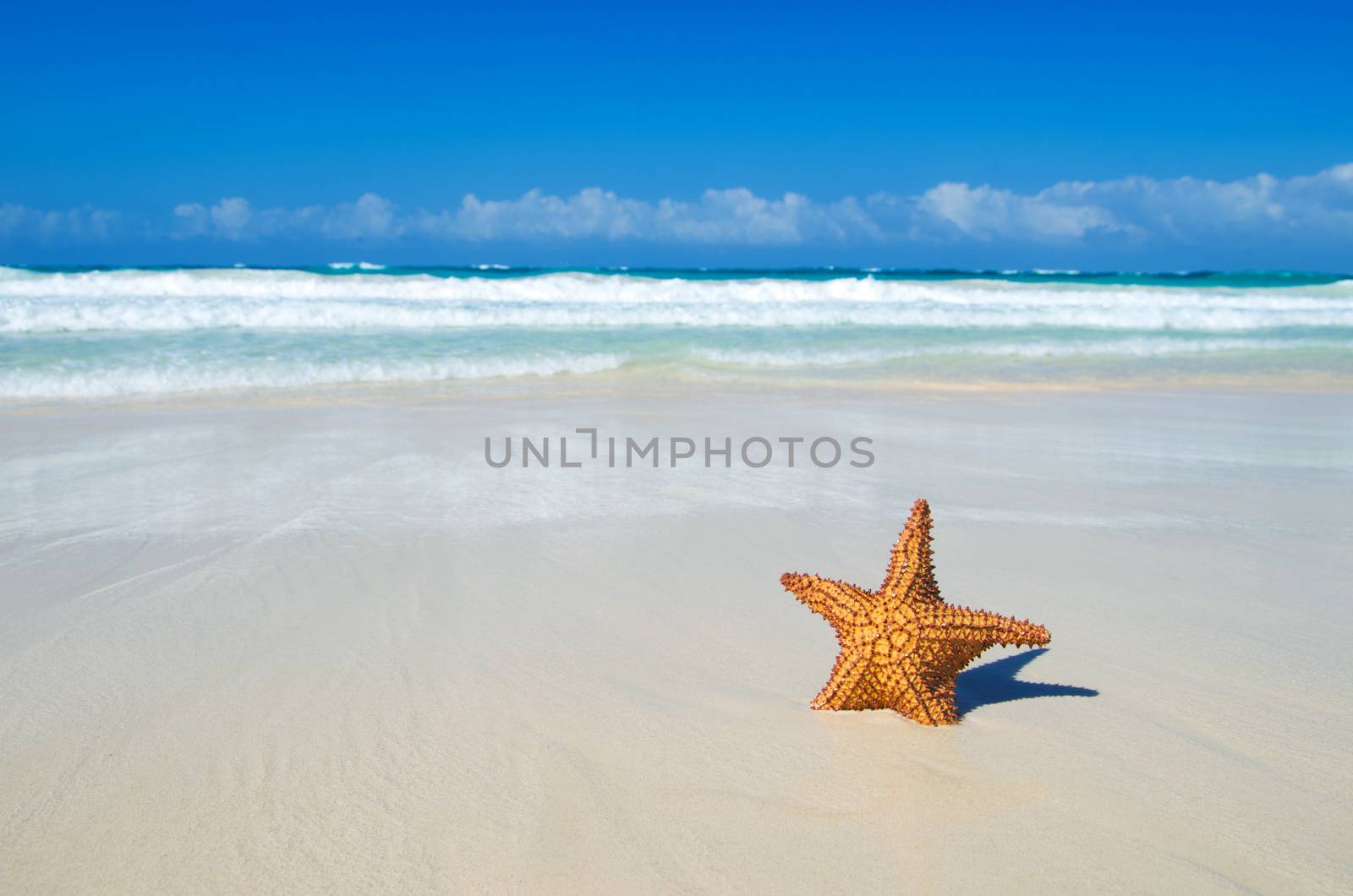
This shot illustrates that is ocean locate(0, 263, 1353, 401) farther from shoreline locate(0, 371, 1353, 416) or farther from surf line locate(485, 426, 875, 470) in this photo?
surf line locate(485, 426, 875, 470)

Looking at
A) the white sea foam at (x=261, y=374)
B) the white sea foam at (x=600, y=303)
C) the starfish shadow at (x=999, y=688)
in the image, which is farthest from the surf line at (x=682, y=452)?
the white sea foam at (x=600, y=303)

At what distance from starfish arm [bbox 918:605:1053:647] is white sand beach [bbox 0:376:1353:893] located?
0.88 feet

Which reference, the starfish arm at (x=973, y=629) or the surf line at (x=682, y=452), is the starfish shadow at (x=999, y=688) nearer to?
the starfish arm at (x=973, y=629)

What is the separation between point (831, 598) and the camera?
2.85 metres

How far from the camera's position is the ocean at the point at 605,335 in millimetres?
11359

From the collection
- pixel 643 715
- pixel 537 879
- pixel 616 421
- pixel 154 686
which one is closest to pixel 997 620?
pixel 643 715

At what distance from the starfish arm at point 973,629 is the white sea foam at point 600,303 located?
15.2m

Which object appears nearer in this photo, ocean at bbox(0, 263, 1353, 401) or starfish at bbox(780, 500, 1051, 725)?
starfish at bbox(780, 500, 1051, 725)

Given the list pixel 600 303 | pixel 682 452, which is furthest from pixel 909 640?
pixel 600 303

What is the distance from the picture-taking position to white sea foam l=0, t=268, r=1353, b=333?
54.3 feet

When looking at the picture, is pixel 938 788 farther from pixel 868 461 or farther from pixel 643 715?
pixel 868 461

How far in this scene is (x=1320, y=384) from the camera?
11.6 metres

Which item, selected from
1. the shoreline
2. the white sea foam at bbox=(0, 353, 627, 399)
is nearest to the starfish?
the shoreline

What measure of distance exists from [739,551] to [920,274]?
40839mm
